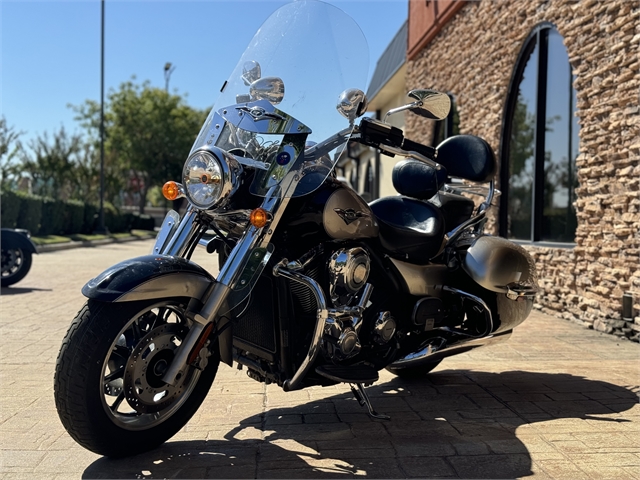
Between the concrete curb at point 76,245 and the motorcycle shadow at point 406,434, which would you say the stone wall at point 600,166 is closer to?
the motorcycle shadow at point 406,434

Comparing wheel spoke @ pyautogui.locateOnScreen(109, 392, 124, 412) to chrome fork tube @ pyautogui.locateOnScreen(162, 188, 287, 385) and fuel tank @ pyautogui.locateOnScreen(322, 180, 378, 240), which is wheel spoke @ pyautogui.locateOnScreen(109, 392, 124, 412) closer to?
chrome fork tube @ pyautogui.locateOnScreen(162, 188, 287, 385)

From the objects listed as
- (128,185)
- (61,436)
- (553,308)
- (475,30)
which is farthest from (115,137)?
(61,436)

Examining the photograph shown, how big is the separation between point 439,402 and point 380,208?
4.19ft

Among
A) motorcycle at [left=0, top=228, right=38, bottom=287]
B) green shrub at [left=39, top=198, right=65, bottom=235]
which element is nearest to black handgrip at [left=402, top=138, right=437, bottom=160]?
motorcycle at [left=0, top=228, right=38, bottom=287]

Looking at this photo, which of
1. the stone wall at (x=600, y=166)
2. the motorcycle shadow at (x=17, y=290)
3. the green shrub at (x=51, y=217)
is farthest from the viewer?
the green shrub at (x=51, y=217)

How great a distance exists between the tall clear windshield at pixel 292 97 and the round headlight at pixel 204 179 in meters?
0.21

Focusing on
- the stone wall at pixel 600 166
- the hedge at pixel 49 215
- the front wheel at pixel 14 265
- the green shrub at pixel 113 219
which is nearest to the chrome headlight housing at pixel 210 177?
the stone wall at pixel 600 166

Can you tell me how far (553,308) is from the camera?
754 cm

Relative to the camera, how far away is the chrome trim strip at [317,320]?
10.0 feet

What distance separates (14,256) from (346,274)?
7.47 m

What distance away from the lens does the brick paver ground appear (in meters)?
2.93

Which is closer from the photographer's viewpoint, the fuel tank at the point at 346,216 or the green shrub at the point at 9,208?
the fuel tank at the point at 346,216

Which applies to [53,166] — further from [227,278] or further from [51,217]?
[227,278]

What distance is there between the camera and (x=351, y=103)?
10.4 ft
